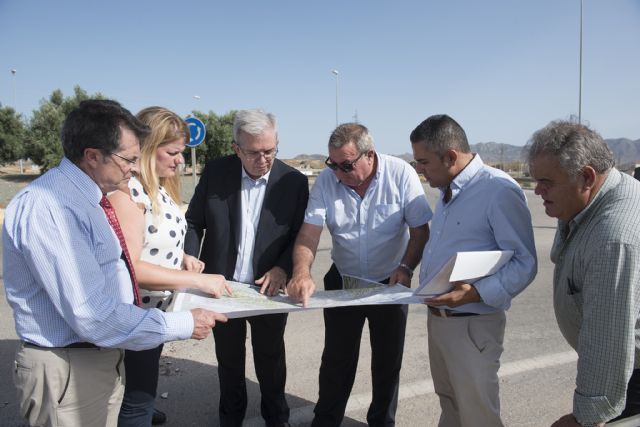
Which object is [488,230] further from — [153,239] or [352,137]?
[153,239]

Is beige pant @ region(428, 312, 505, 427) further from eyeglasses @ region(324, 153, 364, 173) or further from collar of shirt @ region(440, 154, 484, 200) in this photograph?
eyeglasses @ region(324, 153, 364, 173)

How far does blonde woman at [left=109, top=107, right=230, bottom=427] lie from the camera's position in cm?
227

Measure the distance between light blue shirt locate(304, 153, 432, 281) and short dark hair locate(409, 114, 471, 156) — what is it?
1.92 ft

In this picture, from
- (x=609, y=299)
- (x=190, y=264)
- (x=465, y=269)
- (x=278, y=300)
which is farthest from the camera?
(x=190, y=264)

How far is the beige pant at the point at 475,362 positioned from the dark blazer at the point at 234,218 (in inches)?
44.6

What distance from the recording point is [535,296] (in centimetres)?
638

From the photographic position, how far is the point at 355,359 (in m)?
3.33

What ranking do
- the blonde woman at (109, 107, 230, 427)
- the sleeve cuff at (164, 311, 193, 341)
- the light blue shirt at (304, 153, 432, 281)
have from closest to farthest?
the sleeve cuff at (164, 311, 193, 341) → the blonde woman at (109, 107, 230, 427) → the light blue shirt at (304, 153, 432, 281)

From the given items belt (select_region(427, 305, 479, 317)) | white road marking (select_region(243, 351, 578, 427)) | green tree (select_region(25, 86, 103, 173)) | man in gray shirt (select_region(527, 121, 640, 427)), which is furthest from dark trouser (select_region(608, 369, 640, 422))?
green tree (select_region(25, 86, 103, 173))

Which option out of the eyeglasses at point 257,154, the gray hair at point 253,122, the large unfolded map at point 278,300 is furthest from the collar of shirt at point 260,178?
the large unfolded map at point 278,300

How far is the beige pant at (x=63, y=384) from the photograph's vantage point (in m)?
1.81

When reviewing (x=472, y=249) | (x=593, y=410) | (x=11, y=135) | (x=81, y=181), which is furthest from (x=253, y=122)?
(x=11, y=135)

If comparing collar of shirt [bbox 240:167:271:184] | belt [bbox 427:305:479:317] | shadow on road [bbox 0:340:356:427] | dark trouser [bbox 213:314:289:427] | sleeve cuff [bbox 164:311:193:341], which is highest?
collar of shirt [bbox 240:167:271:184]

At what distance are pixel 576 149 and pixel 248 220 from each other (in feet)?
6.59
